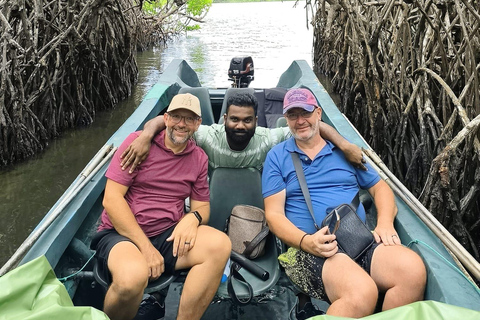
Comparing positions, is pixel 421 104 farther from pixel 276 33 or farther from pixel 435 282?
pixel 276 33

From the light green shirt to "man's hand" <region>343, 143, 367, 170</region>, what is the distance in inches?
22.0

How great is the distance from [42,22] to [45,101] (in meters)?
0.99

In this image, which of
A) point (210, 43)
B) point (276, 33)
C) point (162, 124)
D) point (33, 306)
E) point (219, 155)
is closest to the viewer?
point (33, 306)

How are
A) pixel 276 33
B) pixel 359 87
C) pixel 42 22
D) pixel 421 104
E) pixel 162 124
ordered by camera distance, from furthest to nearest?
pixel 276 33, pixel 42 22, pixel 359 87, pixel 421 104, pixel 162 124

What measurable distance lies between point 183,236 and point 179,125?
60cm

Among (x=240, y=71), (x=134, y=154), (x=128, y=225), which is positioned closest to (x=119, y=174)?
(x=134, y=154)

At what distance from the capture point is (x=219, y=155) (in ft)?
9.58

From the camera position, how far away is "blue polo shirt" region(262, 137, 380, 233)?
94.9 inches

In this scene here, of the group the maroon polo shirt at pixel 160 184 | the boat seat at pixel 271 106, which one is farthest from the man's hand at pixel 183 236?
the boat seat at pixel 271 106

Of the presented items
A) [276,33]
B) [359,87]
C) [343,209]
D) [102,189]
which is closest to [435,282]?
[343,209]

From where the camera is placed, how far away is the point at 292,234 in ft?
7.45

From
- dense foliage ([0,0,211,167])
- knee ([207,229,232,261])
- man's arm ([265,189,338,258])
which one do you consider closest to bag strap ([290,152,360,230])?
man's arm ([265,189,338,258])

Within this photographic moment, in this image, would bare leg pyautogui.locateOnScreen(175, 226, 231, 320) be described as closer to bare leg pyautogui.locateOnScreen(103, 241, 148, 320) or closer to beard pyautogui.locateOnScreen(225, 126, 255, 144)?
bare leg pyautogui.locateOnScreen(103, 241, 148, 320)

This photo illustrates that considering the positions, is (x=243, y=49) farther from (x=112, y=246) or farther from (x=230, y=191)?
(x=112, y=246)
